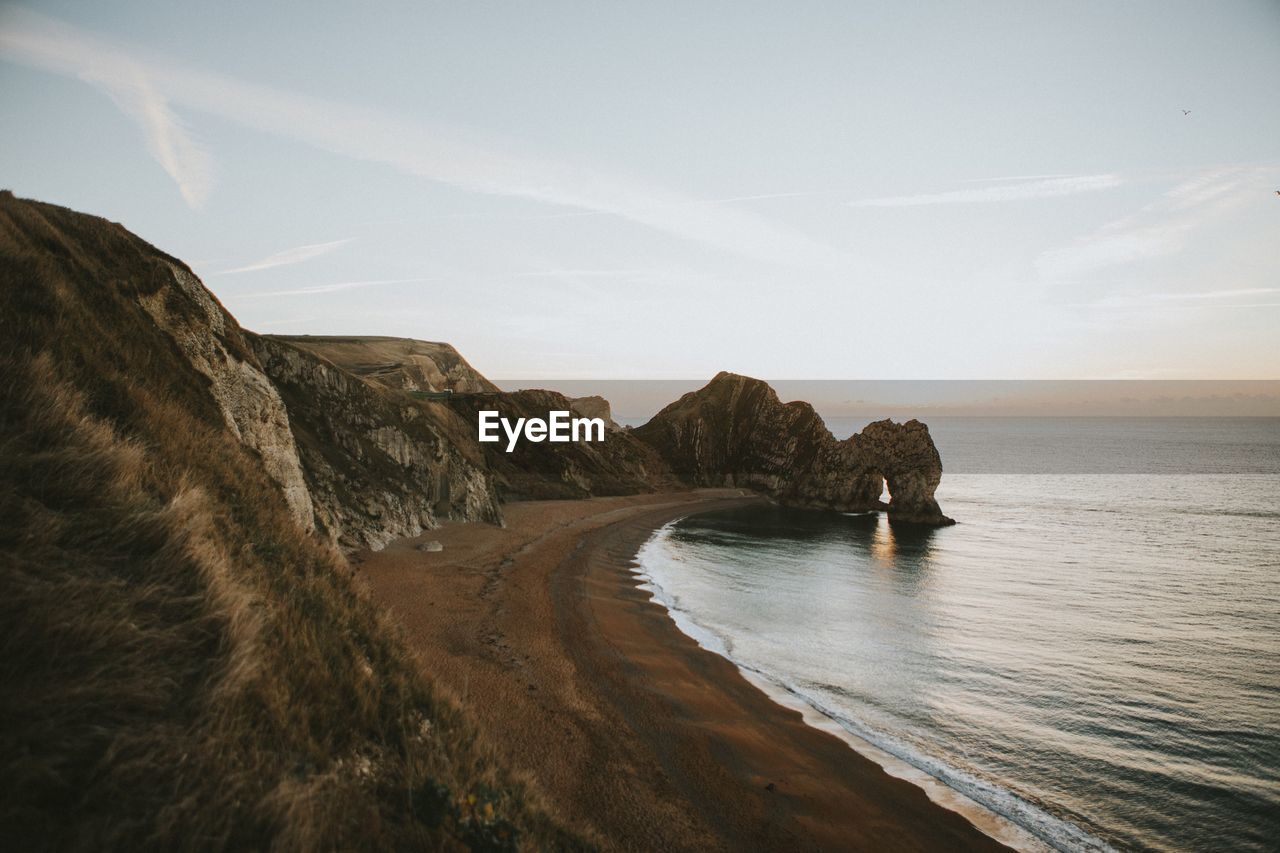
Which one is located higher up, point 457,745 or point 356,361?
point 356,361

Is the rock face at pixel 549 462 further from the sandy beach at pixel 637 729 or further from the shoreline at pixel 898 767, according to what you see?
the shoreline at pixel 898 767

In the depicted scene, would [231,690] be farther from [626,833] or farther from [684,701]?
[684,701]

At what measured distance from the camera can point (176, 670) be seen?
4.97 m

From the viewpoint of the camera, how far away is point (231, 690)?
4.97 m

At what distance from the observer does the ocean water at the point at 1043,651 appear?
13086mm

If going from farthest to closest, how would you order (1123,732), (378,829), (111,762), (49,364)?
(1123,732)
(49,364)
(378,829)
(111,762)

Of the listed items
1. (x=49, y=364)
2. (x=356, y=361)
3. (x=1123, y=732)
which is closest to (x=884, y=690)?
(x=1123, y=732)

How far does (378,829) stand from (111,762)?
2.05m

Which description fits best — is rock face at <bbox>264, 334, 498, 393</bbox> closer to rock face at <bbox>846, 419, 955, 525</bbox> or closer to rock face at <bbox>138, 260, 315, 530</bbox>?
rock face at <bbox>138, 260, 315, 530</bbox>

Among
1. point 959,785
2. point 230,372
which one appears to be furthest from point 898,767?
point 230,372

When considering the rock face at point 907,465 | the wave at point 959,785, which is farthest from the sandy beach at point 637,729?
the rock face at point 907,465

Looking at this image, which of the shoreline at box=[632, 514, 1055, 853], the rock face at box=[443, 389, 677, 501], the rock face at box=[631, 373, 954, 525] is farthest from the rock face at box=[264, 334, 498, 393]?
the shoreline at box=[632, 514, 1055, 853]

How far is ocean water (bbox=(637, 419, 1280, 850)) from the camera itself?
515 inches

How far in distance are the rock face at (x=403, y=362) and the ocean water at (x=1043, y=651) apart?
44.3 m
